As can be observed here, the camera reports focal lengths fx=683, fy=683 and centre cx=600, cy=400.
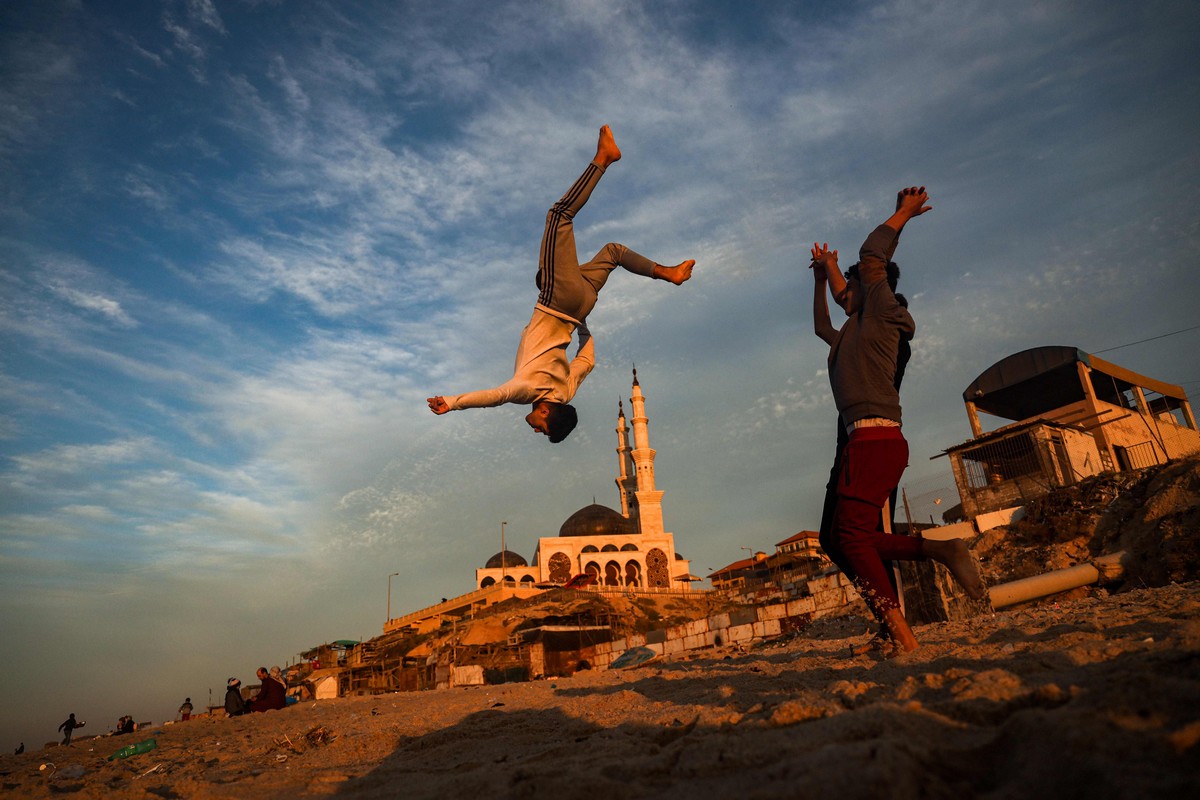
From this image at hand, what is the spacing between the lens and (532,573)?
45.6 meters

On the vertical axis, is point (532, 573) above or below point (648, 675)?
above

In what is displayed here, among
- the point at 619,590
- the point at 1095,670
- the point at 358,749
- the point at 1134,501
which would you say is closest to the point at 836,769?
the point at 1095,670

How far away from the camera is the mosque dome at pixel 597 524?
46938 mm

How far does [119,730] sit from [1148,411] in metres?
28.7

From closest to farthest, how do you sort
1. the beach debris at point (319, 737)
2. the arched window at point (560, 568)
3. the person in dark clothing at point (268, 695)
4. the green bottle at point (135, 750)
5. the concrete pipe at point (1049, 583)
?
the beach debris at point (319, 737), the concrete pipe at point (1049, 583), the green bottle at point (135, 750), the person in dark clothing at point (268, 695), the arched window at point (560, 568)

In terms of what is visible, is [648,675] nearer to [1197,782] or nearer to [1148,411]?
[1197,782]

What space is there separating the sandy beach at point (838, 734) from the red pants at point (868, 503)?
1.58ft

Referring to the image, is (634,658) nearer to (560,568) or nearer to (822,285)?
(822,285)

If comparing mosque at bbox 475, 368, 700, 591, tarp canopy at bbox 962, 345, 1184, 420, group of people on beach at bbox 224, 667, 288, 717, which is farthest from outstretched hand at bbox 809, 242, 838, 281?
mosque at bbox 475, 368, 700, 591

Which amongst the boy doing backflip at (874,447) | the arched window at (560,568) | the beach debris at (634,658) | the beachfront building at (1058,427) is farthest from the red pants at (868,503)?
the arched window at (560,568)

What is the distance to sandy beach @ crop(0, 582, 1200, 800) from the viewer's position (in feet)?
4.39

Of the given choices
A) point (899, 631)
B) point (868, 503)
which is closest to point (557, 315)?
point (868, 503)

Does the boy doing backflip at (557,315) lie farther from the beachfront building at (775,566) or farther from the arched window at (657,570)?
the arched window at (657,570)

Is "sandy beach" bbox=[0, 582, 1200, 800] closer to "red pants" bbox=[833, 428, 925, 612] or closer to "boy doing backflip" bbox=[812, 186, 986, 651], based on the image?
"boy doing backflip" bbox=[812, 186, 986, 651]
